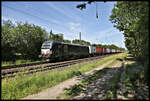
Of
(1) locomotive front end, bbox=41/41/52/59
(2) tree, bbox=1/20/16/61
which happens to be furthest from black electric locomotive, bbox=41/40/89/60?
(2) tree, bbox=1/20/16/61

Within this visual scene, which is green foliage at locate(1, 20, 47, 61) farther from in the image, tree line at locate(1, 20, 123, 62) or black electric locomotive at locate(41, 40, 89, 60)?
black electric locomotive at locate(41, 40, 89, 60)

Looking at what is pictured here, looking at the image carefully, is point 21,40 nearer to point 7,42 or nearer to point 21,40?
point 21,40

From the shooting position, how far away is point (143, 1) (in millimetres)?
4547

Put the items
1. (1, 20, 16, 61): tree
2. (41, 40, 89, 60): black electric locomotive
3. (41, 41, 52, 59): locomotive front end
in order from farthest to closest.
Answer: (1, 20, 16, 61): tree → (41, 40, 89, 60): black electric locomotive → (41, 41, 52, 59): locomotive front end

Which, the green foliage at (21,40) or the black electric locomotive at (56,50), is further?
the green foliage at (21,40)

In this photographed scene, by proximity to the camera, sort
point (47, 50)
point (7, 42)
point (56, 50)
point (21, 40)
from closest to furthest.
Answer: point (47, 50) < point (56, 50) < point (7, 42) < point (21, 40)

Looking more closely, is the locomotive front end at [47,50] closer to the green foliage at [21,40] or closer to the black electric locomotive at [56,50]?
the black electric locomotive at [56,50]

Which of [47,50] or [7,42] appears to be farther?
[7,42]

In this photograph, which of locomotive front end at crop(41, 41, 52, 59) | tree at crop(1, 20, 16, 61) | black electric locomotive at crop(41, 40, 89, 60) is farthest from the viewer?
tree at crop(1, 20, 16, 61)

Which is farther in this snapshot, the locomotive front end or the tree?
the tree

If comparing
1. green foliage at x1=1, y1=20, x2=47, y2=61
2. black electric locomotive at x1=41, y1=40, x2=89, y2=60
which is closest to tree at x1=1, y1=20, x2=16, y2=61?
green foliage at x1=1, y1=20, x2=47, y2=61

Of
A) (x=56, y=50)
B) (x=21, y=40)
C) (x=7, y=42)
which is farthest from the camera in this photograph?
(x=21, y=40)

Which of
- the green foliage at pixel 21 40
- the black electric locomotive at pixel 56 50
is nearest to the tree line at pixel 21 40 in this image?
the green foliage at pixel 21 40

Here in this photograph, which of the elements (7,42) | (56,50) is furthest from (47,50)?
(7,42)
